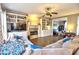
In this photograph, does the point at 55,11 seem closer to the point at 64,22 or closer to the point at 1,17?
the point at 64,22

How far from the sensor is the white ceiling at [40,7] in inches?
61.6

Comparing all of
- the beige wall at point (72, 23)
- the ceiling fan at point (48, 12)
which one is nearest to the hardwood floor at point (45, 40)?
the beige wall at point (72, 23)

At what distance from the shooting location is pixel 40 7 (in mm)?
1603

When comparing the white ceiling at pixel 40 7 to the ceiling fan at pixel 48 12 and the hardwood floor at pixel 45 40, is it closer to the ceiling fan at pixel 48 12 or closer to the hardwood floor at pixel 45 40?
the ceiling fan at pixel 48 12

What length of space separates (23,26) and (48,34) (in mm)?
487

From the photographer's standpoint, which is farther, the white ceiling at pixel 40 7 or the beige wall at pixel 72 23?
the beige wall at pixel 72 23

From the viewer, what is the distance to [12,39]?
5.25 ft

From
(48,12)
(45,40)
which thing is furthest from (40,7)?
(45,40)

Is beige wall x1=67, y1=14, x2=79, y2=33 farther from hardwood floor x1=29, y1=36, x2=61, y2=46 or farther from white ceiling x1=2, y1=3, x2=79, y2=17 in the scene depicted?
hardwood floor x1=29, y1=36, x2=61, y2=46

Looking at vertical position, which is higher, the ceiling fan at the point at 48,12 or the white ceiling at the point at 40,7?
the white ceiling at the point at 40,7

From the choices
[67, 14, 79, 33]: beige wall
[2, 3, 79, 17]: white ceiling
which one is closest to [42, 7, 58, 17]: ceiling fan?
[2, 3, 79, 17]: white ceiling

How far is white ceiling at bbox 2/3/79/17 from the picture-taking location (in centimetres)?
156
